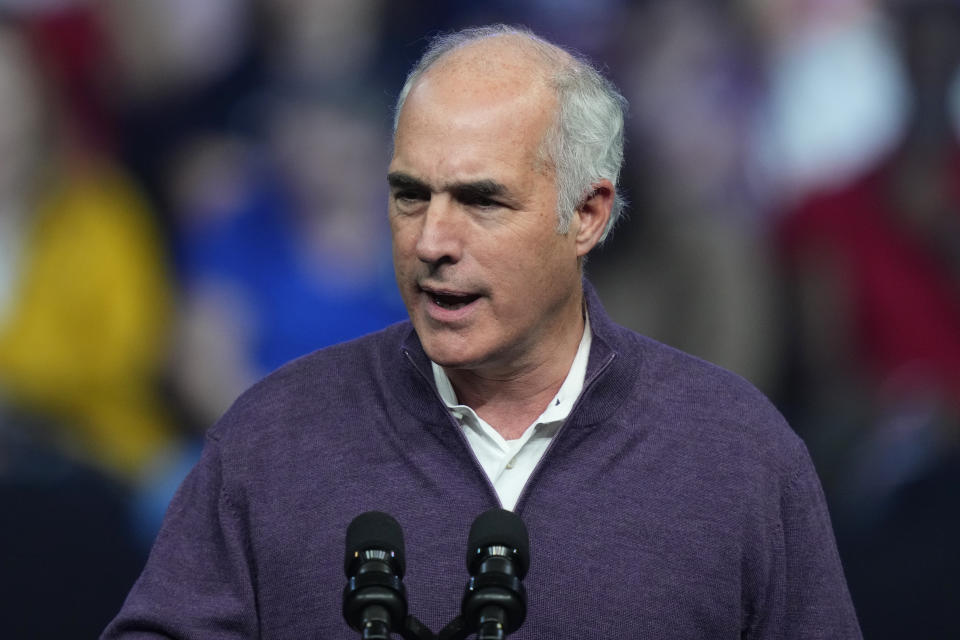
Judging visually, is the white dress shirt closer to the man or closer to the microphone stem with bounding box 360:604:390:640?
the man

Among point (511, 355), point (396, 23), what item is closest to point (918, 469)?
point (396, 23)

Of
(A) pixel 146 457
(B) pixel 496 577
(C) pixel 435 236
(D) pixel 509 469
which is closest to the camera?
(B) pixel 496 577

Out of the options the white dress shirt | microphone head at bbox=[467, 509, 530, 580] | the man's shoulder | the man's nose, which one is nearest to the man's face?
the man's nose

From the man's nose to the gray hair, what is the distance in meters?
0.18

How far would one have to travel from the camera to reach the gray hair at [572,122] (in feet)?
6.58

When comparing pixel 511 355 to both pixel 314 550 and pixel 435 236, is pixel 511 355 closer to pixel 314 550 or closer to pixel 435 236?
pixel 435 236

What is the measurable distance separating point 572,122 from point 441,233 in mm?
307

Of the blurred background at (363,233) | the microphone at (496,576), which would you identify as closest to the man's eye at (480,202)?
the microphone at (496,576)

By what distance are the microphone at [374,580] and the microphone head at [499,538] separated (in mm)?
79

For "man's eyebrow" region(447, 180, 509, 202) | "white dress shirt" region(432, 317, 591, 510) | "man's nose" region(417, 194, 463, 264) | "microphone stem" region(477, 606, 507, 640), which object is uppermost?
"man's eyebrow" region(447, 180, 509, 202)

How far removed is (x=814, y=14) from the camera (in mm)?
3936

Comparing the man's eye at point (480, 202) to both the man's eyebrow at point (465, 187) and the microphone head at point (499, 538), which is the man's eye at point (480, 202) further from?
the microphone head at point (499, 538)

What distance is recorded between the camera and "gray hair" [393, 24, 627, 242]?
6.58ft

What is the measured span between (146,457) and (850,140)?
7.18 ft
